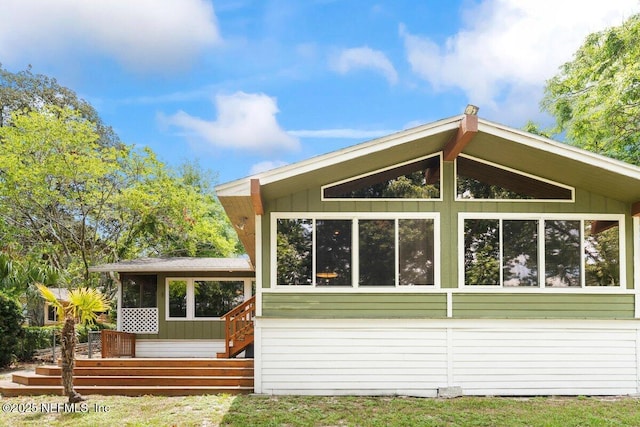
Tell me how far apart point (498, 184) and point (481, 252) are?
1.11 m

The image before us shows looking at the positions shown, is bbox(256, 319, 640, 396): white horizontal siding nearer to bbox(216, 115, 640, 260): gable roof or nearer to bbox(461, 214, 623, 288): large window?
bbox(461, 214, 623, 288): large window

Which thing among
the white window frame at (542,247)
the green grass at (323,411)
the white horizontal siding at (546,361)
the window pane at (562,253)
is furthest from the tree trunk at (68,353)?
the window pane at (562,253)

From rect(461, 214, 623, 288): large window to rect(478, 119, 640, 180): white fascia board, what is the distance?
1.15m

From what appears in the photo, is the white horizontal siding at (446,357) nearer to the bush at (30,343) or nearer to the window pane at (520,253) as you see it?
the window pane at (520,253)

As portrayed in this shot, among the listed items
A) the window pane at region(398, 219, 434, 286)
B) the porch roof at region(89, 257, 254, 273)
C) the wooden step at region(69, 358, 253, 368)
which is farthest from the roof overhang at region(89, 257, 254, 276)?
the window pane at region(398, 219, 434, 286)

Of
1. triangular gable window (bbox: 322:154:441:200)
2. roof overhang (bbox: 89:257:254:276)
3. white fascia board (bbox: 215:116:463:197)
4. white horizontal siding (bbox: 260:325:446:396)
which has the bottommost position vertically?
white horizontal siding (bbox: 260:325:446:396)

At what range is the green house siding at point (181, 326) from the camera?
13.9 m

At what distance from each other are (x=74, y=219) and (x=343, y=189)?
608 inches

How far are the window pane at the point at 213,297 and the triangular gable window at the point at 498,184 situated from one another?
759cm

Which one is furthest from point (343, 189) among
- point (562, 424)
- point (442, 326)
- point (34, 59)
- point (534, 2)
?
point (34, 59)

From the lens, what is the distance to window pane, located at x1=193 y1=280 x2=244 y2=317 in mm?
14125

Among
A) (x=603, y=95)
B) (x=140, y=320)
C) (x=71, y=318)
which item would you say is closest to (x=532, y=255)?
(x=71, y=318)

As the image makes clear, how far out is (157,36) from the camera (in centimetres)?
2342

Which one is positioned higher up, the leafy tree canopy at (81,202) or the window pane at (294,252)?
the leafy tree canopy at (81,202)
